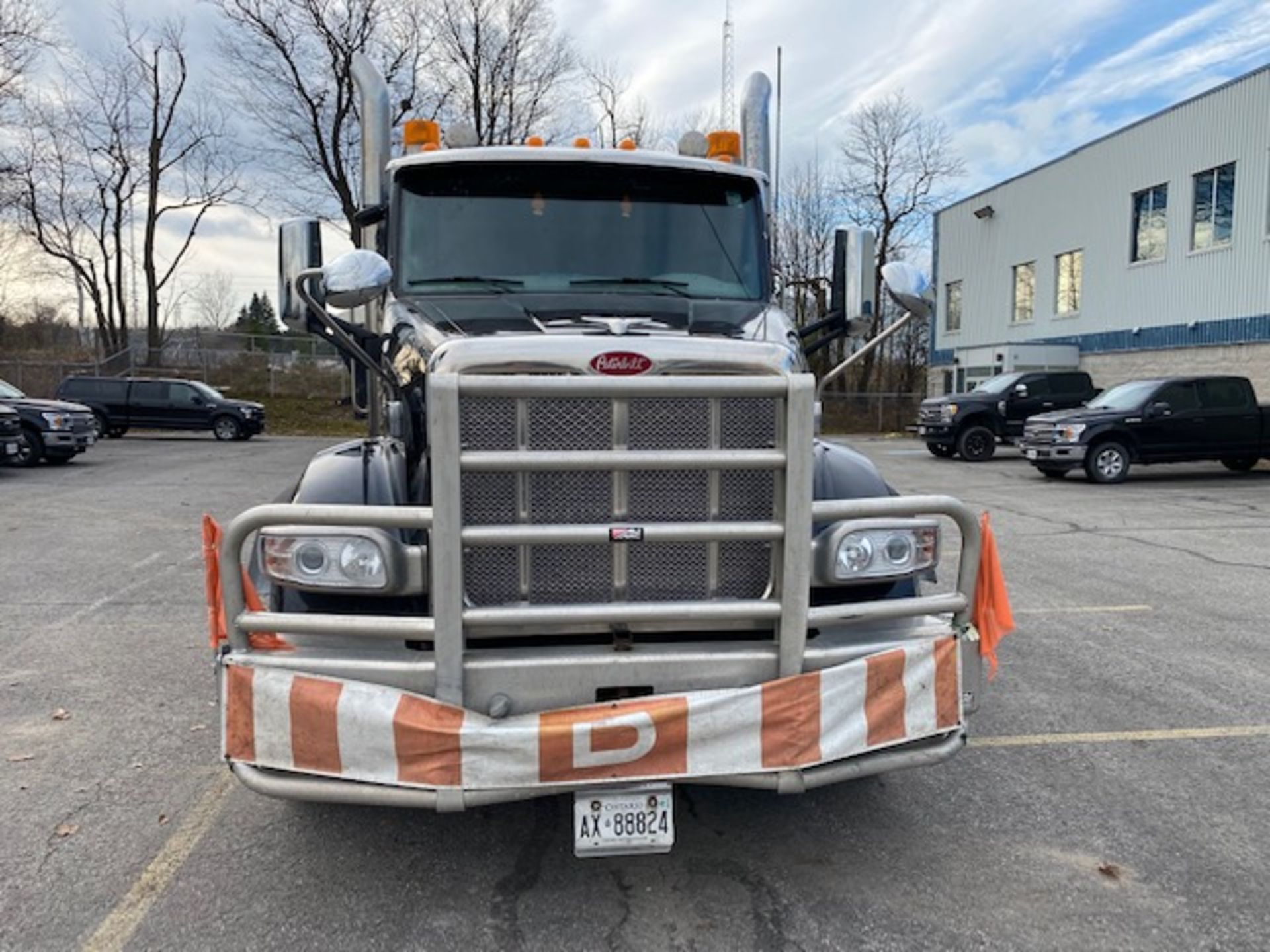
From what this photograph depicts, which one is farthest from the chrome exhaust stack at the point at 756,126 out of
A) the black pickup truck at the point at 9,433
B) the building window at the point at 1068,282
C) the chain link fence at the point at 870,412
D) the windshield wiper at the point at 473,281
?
the chain link fence at the point at 870,412

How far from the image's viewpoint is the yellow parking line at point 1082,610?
6.68m

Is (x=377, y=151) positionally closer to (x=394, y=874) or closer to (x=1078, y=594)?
(x=394, y=874)

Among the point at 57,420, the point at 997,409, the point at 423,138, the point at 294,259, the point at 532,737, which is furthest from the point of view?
the point at 997,409

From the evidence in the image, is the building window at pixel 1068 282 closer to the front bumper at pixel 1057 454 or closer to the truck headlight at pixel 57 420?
the front bumper at pixel 1057 454

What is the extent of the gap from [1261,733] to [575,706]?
351 cm

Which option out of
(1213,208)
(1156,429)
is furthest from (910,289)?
(1213,208)

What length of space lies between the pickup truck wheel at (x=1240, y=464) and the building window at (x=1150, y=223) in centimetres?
918

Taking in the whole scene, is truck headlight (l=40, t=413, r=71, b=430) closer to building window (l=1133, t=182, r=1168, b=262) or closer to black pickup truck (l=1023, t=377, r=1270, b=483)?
black pickup truck (l=1023, t=377, r=1270, b=483)

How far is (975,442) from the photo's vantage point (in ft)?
66.2

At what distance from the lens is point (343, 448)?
365 centimetres

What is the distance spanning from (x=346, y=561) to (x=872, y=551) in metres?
1.62

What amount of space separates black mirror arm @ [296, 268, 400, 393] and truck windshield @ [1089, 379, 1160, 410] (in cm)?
1473

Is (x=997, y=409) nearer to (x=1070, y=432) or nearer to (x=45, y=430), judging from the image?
(x=1070, y=432)

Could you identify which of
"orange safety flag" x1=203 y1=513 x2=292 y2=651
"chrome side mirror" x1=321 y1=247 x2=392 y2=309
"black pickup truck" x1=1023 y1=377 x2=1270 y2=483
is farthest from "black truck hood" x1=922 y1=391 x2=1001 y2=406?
"orange safety flag" x1=203 y1=513 x2=292 y2=651
